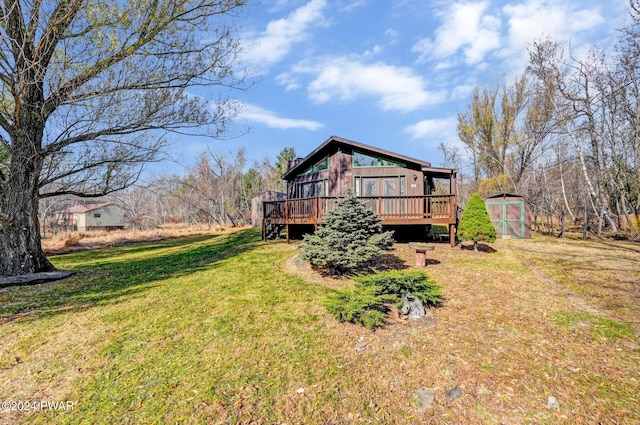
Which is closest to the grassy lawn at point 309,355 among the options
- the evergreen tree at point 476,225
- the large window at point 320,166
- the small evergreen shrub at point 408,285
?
the small evergreen shrub at point 408,285

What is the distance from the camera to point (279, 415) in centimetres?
300

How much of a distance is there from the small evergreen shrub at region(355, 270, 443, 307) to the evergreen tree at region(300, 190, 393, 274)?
4.91 feet

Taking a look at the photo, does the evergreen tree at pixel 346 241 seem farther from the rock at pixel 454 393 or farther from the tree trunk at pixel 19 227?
the tree trunk at pixel 19 227

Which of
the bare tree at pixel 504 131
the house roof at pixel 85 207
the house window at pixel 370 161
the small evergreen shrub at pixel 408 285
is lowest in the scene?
the small evergreen shrub at pixel 408 285

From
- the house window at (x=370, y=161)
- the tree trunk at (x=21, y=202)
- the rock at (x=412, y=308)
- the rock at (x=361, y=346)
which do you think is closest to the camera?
the rock at (x=361, y=346)

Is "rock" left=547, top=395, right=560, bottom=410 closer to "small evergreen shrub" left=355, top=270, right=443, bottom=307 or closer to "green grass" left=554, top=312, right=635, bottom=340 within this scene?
"green grass" left=554, top=312, right=635, bottom=340

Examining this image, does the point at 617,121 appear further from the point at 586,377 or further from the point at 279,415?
the point at 279,415

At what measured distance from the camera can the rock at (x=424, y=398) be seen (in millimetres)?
3108

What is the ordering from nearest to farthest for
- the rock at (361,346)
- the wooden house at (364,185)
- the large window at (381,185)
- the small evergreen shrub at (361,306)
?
the rock at (361,346)
the small evergreen shrub at (361,306)
the wooden house at (364,185)
the large window at (381,185)

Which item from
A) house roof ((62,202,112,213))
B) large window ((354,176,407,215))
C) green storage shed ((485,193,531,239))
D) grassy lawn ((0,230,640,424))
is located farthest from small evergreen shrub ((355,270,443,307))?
house roof ((62,202,112,213))

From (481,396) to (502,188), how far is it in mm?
24988

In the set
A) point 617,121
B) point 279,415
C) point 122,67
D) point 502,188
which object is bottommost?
point 279,415

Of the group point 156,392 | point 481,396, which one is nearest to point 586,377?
point 481,396

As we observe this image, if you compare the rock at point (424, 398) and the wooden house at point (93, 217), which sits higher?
the wooden house at point (93, 217)
